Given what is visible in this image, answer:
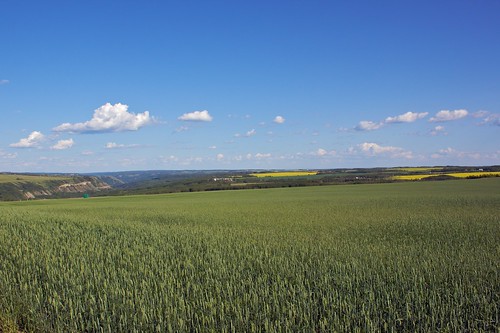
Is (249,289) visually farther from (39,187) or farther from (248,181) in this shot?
(39,187)

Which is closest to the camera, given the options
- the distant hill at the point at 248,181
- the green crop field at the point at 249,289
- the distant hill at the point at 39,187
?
the green crop field at the point at 249,289

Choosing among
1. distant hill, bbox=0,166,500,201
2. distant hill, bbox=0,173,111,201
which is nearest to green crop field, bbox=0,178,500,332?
distant hill, bbox=0,166,500,201

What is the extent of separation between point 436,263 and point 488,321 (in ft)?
11.3

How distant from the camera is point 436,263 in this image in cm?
938

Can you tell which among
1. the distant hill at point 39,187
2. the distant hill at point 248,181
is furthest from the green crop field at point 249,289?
the distant hill at point 39,187

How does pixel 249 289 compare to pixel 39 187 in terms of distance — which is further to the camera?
pixel 39 187

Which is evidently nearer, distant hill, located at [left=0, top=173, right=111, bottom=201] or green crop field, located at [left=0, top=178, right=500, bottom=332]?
green crop field, located at [left=0, top=178, right=500, bottom=332]

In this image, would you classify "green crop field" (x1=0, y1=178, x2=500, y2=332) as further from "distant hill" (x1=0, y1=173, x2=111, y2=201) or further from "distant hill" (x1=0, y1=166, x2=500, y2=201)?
"distant hill" (x1=0, y1=173, x2=111, y2=201)

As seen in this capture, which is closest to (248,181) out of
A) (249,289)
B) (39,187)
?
(39,187)

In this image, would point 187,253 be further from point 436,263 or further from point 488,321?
point 488,321

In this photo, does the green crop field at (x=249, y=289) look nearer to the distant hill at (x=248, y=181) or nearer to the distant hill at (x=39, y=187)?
→ the distant hill at (x=248, y=181)

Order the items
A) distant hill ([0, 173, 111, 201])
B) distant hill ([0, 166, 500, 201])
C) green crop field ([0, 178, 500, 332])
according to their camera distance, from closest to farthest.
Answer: green crop field ([0, 178, 500, 332])
distant hill ([0, 166, 500, 201])
distant hill ([0, 173, 111, 201])

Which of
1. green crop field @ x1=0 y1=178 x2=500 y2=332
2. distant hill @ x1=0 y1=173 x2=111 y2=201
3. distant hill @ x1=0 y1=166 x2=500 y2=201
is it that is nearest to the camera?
green crop field @ x1=0 y1=178 x2=500 y2=332

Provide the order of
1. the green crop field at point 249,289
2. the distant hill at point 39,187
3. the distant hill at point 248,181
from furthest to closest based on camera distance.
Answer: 1. the distant hill at point 39,187
2. the distant hill at point 248,181
3. the green crop field at point 249,289
